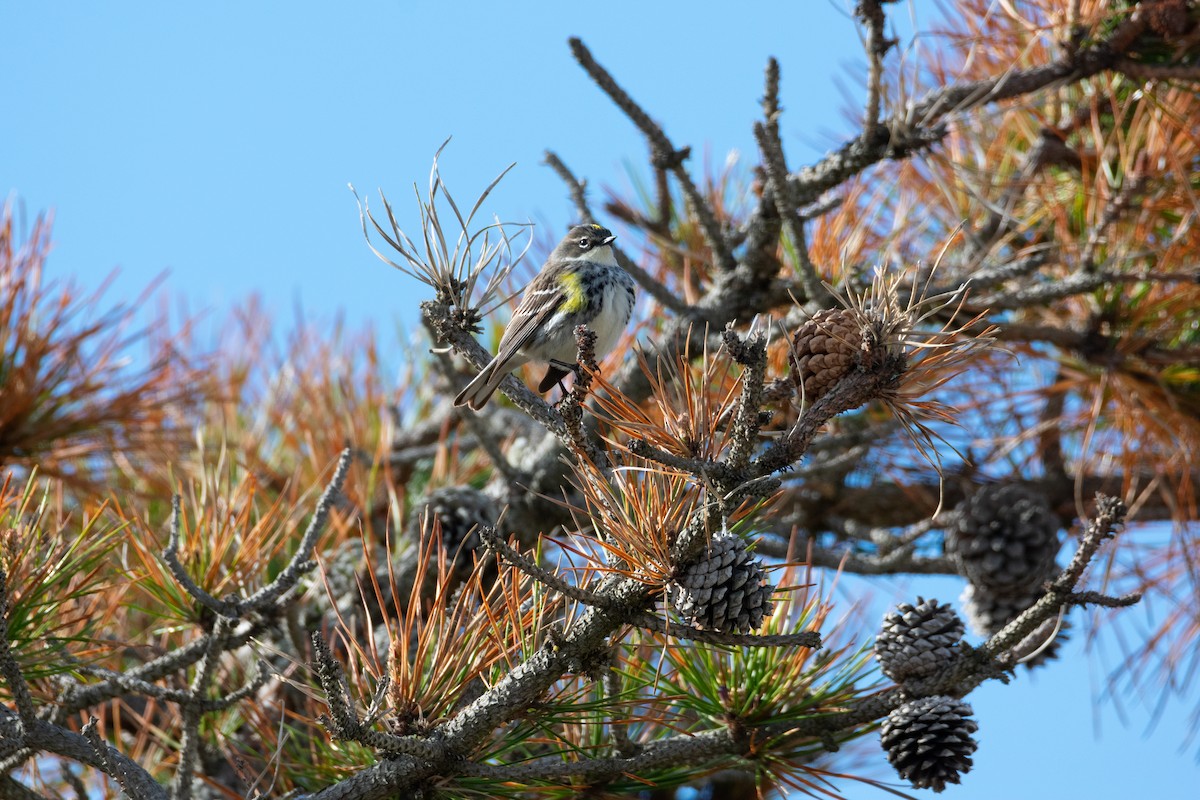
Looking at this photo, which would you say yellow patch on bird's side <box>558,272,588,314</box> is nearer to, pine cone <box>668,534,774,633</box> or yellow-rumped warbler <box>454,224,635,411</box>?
yellow-rumped warbler <box>454,224,635,411</box>

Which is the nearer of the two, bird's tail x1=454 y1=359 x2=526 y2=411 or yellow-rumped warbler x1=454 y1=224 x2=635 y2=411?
bird's tail x1=454 y1=359 x2=526 y2=411

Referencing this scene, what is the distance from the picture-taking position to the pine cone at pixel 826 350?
7.27 ft

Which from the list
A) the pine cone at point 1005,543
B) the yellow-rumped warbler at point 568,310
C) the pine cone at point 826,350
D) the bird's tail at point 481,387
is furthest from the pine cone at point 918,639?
the pine cone at point 1005,543

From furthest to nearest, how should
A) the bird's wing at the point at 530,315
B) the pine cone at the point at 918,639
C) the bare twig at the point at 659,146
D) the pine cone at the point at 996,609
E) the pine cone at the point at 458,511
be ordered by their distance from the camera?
1. the pine cone at the point at 996,609
2. the pine cone at the point at 458,511
3. the bare twig at the point at 659,146
4. the bird's wing at the point at 530,315
5. the pine cone at the point at 918,639

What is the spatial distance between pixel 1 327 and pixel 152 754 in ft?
4.65

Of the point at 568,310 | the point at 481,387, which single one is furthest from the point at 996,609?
the point at 481,387

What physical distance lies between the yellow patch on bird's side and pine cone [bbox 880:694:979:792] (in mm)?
1681

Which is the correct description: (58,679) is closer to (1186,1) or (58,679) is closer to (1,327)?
(1,327)

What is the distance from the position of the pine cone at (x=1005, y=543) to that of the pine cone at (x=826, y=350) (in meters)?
2.28

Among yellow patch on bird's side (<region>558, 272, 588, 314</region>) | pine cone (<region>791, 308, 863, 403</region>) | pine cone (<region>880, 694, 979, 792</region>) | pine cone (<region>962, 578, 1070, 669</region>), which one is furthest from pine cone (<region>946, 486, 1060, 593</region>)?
pine cone (<region>791, 308, 863, 403</region>)

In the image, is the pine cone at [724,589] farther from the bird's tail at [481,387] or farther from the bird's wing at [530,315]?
the bird's wing at [530,315]

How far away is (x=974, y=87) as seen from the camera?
383cm

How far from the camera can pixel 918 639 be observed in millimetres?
2600

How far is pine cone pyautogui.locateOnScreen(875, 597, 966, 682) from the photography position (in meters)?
2.59
